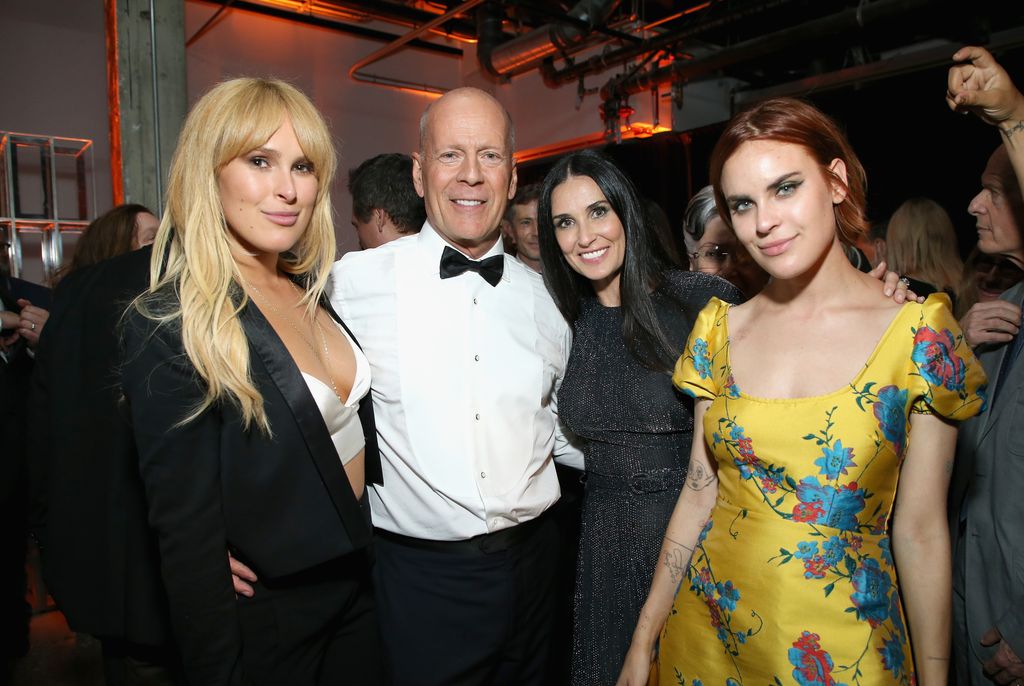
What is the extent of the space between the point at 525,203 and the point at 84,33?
582 centimetres

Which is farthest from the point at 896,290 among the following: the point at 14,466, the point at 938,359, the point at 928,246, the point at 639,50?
the point at 639,50

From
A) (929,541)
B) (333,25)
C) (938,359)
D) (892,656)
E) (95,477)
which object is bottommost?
(892,656)

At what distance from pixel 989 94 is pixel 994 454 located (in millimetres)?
851

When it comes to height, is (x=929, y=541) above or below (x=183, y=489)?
below

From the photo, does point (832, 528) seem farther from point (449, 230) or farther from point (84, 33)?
point (84, 33)

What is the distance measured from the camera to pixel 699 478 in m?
1.61

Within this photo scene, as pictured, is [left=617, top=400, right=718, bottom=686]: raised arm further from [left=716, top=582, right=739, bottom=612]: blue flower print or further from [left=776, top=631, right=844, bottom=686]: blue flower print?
[left=776, top=631, right=844, bottom=686]: blue flower print

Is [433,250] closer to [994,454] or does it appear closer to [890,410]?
[890,410]

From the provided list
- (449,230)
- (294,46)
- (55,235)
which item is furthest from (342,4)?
(449,230)

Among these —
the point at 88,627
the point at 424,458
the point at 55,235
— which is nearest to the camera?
the point at 88,627

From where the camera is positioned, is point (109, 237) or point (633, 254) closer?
point (633, 254)

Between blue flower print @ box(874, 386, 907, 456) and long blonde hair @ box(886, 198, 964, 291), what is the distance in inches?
96.6

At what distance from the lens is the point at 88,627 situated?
5.32 ft

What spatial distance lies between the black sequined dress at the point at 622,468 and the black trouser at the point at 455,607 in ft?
0.62
